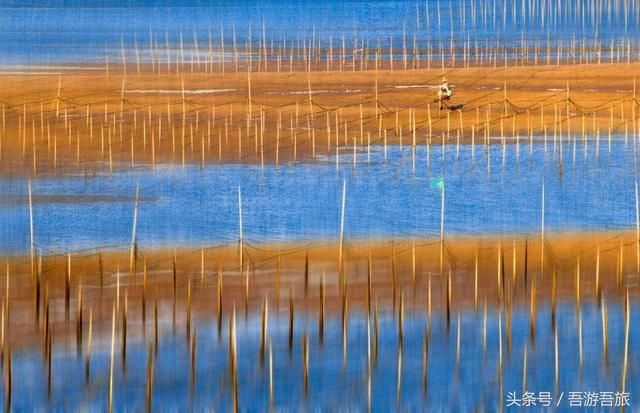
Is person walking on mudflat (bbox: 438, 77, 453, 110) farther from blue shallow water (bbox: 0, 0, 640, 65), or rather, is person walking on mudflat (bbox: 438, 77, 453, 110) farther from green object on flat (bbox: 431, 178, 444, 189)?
green object on flat (bbox: 431, 178, 444, 189)

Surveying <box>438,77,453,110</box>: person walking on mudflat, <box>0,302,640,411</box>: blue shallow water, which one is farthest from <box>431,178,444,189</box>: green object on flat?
<box>0,302,640,411</box>: blue shallow water

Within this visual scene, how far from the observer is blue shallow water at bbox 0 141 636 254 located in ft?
40.3

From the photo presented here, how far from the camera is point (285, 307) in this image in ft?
35.5

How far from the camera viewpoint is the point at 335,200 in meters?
13.0

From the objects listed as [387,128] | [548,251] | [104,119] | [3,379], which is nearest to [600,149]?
[387,128]

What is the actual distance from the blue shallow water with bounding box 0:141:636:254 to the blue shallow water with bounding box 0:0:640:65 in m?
2.45

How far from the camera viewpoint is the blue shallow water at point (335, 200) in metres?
12.3

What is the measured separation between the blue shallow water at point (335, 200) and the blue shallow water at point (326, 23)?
2454 millimetres

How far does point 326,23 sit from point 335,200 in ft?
15.7

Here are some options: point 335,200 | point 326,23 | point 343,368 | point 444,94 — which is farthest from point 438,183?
point 326,23

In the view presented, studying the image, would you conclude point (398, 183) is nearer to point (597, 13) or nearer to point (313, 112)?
point (313, 112)

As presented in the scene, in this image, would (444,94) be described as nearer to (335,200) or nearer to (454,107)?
(454,107)

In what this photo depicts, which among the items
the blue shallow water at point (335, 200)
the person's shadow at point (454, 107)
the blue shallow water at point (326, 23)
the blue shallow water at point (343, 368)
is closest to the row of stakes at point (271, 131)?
the person's shadow at point (454, 107)

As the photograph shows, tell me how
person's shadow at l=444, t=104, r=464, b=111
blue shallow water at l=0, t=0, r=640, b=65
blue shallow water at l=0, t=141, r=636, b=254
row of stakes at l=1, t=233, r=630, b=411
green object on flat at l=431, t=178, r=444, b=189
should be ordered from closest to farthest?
row of stakes at l=1, t=233, r=630, b=411 < blue shallow water at l=0, t=141, r=636, b=254 < green object on flat at l=431, t=178, r=444, b=189 < person's shadow at l=444, t=104, r=464, b=111 < blue shallow water at l=0, t=0, r=640, b=65
